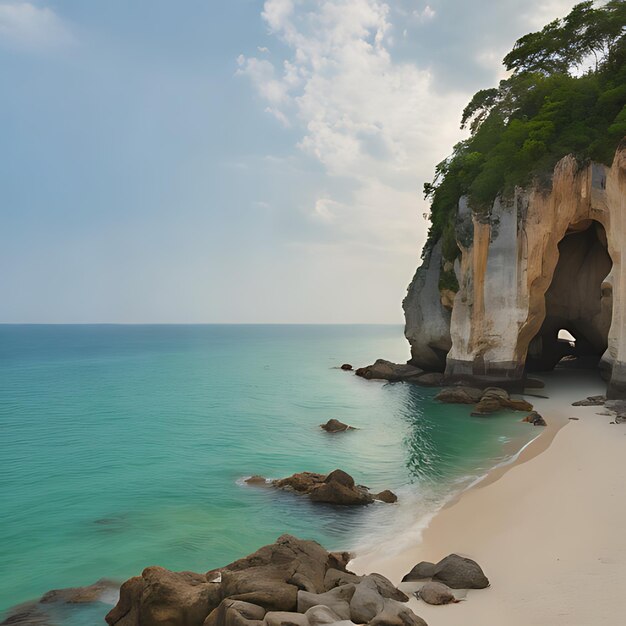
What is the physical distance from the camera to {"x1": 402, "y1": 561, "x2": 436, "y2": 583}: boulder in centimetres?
705

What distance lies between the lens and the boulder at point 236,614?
5258 mm

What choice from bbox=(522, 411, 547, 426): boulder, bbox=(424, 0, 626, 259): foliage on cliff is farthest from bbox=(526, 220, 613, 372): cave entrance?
bbox=(522, 411, 547, 426): boulder

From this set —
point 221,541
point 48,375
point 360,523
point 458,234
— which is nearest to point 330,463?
point 360,523

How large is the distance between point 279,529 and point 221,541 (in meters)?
1.18

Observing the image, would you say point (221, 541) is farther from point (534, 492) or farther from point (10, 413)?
point (10, 413)

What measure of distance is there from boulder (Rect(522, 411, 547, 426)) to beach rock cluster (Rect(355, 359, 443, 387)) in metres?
12.3

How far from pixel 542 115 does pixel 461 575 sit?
23.7 metres

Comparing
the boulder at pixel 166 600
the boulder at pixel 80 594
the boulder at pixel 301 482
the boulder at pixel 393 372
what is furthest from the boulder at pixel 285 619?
the boulder at pixel 393 372

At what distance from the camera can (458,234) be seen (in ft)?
89.6

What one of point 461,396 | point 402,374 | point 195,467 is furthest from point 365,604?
point 402,374

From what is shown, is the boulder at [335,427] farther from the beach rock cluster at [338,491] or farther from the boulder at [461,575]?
the boulder at [461,575]

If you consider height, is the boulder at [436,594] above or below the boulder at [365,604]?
below

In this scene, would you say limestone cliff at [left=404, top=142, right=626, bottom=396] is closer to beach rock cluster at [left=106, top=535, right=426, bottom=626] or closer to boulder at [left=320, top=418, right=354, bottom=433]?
boulder at [left=320, top=418, right=354, bottom=433]

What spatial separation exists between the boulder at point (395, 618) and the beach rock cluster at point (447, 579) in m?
0.80
